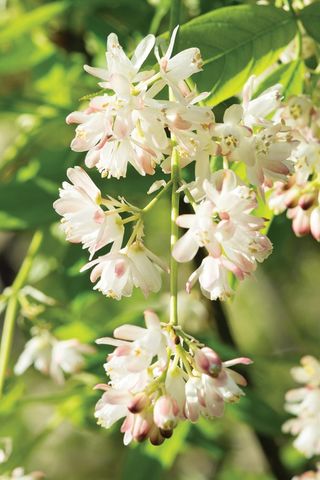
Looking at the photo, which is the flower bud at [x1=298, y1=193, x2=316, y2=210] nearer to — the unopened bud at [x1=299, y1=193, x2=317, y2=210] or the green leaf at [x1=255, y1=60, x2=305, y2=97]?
the unopened bud at [x1=299, y1=193, x2=317, y2=210]

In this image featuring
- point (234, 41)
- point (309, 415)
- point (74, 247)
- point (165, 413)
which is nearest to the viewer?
point (165, 413)

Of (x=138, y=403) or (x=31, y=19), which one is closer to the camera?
(x=138, y=403)

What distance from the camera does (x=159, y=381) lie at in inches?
29.4

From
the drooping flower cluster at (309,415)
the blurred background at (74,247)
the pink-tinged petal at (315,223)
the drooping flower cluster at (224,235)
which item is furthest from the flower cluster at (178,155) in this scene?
the drooping flower cluster at (309,415)

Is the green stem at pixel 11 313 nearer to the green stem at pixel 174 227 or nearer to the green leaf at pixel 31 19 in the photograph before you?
the green leaf at pixel 31 19

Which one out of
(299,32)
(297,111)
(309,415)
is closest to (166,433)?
(297,111)

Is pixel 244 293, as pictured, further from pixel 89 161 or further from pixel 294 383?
pixel 89 161

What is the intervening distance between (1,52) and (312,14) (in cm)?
97

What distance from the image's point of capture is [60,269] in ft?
4.98

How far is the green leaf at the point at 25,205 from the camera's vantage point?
4.68 ft

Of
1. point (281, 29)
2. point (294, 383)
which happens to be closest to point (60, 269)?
point (281, 29)

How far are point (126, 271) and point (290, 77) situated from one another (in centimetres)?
34

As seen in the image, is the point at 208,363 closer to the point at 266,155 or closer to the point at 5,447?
the point at 266,155

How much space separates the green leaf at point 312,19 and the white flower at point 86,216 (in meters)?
0.33
